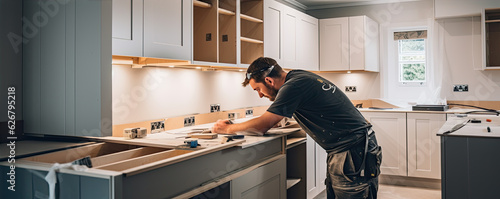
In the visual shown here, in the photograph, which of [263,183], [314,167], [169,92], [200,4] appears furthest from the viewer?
[314,167]

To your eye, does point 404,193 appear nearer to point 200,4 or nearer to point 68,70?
point 200,4

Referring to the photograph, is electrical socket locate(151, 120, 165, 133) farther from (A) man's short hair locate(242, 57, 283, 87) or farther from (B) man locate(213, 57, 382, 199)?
(B) man locate(213, 57, 382, 199)

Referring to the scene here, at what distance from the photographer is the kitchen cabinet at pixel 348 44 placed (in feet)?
16.8

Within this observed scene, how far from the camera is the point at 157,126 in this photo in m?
3.05

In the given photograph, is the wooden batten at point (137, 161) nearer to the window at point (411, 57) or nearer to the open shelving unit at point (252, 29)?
the open shelving unit at point (252, 29)

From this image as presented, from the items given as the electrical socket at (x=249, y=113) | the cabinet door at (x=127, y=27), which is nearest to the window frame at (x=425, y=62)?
the electrical socket at (x=249, y=113)

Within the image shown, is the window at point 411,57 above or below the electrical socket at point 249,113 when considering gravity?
above

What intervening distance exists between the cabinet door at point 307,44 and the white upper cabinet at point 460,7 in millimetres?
1500

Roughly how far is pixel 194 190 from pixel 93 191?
1.81ft

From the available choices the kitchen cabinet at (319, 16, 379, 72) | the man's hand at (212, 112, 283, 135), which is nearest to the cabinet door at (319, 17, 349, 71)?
the kitchen cabinet at (319, 16, 379, 72)

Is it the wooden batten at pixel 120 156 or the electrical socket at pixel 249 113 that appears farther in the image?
the electrical socket at pixel 249 113

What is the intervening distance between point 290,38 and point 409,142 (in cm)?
→ 191

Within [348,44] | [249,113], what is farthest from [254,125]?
[348,44]

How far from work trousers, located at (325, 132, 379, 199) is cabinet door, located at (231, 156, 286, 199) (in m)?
0.51
